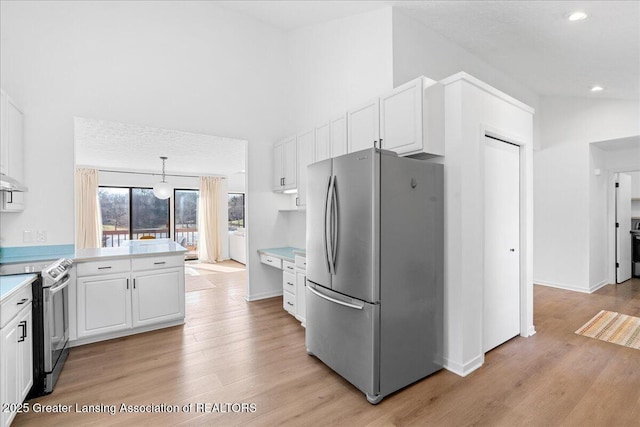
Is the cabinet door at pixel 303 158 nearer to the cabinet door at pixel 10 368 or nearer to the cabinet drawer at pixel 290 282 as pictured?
the cabinet drawer at pixel 290 282

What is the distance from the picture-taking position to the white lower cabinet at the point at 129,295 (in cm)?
305

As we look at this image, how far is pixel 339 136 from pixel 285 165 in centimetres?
132

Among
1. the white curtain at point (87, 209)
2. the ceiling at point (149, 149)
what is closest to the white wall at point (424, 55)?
the ceiling at point (149, 149)

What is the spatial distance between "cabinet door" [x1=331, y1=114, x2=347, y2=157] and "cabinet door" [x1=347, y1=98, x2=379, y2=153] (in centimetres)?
8

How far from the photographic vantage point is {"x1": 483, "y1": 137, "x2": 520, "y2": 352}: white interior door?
2.76 m

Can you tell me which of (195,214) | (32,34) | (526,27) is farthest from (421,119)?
(195,214)

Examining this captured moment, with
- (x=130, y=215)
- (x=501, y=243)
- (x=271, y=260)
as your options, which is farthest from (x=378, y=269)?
(x=130, y=215)

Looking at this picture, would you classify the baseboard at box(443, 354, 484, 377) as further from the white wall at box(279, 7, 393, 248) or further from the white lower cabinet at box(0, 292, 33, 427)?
the white lower cabinet at box(0, 292, 33, 427)

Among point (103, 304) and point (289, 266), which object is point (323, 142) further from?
point (103, 304)

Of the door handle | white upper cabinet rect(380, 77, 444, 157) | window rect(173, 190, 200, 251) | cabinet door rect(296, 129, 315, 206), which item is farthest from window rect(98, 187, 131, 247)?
white upper cabinet rect(380, 77, 444, 157)

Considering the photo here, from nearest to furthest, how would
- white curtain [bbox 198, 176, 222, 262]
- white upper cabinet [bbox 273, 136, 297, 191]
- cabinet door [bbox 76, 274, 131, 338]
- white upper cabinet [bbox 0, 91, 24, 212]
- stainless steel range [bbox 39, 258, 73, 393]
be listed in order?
stainless steel range [bbox 39, 258, 73, 393] → white upper cabinet [bbox 0, 91, 24, 212] → cabinet door [bbox 76, 274, 131, 338] → white upper cabinet [bbox 273, 136, 297, 191] → white curtain [bbox 198, 176, 222, 262]

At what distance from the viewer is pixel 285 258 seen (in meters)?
3.90

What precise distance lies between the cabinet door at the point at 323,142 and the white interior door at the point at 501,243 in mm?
1651

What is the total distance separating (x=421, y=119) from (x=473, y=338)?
1.84 m
